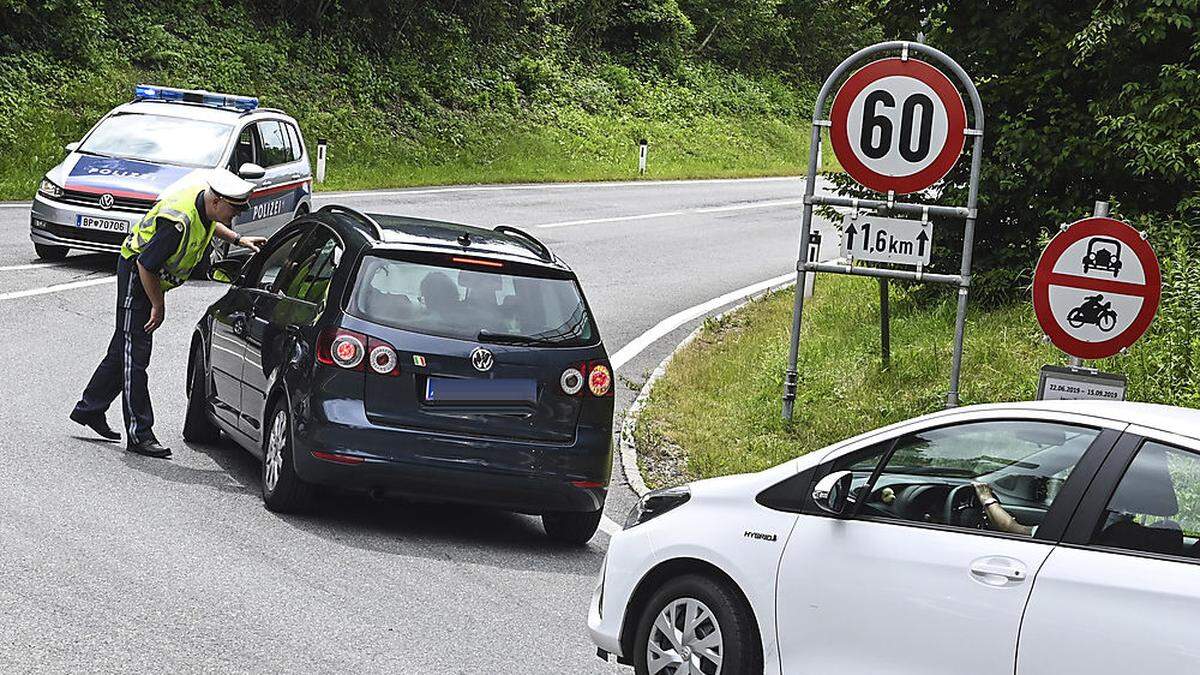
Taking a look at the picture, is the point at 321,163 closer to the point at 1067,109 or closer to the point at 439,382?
the point at 1067,109

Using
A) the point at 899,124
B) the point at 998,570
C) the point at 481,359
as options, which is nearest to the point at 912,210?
the point at 899,124

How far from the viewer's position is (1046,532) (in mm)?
5383

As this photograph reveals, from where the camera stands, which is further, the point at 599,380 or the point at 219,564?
the point at 599,380

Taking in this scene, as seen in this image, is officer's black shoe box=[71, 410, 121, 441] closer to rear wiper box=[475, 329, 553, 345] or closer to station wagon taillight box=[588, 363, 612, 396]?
rear wiper box=[475, 329, 553, 345]

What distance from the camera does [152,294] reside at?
416 inches

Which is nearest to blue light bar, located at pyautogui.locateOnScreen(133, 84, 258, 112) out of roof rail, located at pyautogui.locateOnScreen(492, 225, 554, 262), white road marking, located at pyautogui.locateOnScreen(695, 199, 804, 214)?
roof rail, located at pyautogui.locateOnScreen(492, 225, 554, 262)

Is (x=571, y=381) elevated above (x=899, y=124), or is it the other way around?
(x=899, y=124)

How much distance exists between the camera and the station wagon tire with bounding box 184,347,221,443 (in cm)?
1077

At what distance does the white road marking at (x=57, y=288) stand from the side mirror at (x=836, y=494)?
11145mm

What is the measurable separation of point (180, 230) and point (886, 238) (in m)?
4.47

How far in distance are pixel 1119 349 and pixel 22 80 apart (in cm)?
2424

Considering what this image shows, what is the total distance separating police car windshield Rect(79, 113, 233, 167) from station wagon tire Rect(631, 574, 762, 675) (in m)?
13.1

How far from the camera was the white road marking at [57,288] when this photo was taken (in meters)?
15.4

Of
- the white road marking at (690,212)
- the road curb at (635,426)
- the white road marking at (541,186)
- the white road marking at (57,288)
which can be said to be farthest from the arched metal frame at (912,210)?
the white road marking at (541,186)
